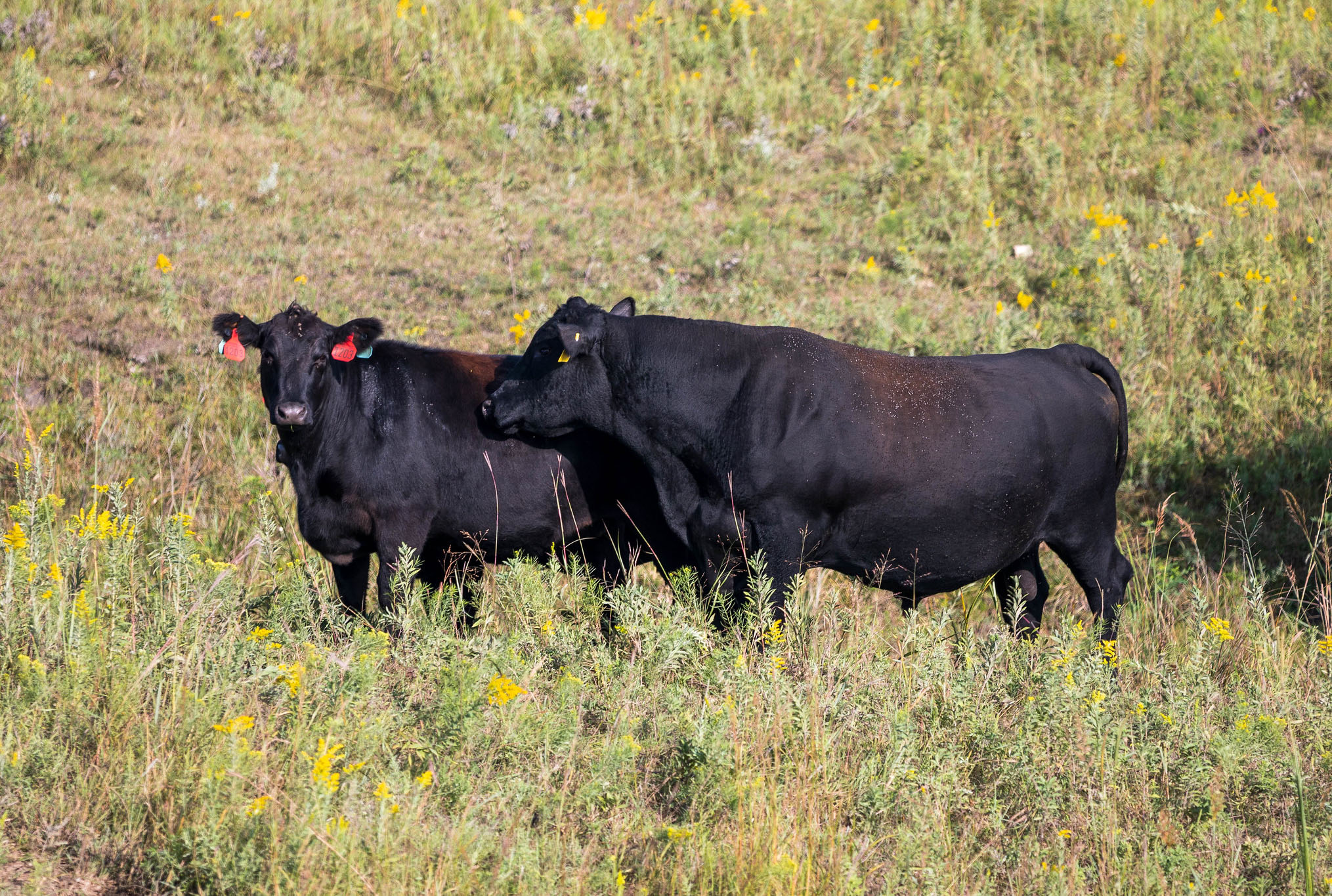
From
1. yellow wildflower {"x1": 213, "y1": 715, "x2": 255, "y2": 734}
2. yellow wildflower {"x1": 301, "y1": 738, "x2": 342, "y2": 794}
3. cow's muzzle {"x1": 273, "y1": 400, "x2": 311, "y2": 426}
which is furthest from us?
cow's muzzle {"x1": 273, "y1": 400, "x2": 311, "y2": 426}

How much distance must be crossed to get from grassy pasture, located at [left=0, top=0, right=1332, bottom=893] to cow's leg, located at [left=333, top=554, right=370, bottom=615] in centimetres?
34

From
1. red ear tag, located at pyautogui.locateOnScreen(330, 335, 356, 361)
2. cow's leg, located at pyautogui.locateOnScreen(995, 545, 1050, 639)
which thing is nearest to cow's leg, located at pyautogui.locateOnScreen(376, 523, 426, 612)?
red ear tag, located at pyautogui.locateOnScreen(330, 335, 356, 361)

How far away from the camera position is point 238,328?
6.80 metres

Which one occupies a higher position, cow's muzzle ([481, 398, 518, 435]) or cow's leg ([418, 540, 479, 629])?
cow's muzzle ([481, 398, 518, 435])

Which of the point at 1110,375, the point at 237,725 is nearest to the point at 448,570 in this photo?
the point at 237,725

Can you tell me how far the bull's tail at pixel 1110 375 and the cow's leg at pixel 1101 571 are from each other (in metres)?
0.33

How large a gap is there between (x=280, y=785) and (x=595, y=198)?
28.9ft

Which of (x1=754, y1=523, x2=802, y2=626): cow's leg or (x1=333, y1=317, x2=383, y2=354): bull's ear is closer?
(x1=754, y1=523, x2=802, y2=626): cow's leg

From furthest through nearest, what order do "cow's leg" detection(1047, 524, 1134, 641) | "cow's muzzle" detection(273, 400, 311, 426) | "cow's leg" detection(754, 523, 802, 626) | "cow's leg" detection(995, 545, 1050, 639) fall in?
1. "cow's leg" detection(995, 545, 1050, 639)
2. "cow's leg" detection(1047, 524, 1134, 641)
3. "cow's leg" detection(754, 523, 802, 626)
4. "cow's muzzle" detection(273, 400, 311, 426)

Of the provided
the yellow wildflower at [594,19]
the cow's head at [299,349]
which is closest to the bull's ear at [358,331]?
the cow's head at [299,349]

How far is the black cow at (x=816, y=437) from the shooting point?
657cm

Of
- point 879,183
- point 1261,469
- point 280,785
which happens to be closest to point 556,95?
point 879,183

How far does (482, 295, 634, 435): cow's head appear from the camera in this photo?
6793mm

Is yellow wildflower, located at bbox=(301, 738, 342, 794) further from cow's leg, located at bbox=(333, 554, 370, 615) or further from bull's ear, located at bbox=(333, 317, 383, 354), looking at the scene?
bull's ear, located at bbox=(333, 317, 383, 354)
